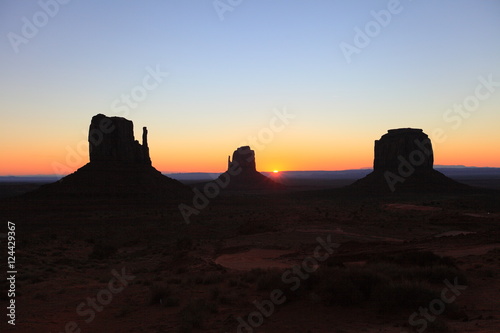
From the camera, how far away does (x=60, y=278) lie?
15.1 meters

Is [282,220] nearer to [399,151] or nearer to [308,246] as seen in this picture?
[308,246]

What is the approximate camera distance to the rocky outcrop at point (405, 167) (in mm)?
82312

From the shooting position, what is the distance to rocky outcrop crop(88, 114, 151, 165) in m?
66.2

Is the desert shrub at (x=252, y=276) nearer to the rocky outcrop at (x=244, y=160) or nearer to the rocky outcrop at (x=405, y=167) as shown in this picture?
the rocky outcrop at (x=405, y=167)

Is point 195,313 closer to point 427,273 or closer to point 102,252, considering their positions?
point 427,273

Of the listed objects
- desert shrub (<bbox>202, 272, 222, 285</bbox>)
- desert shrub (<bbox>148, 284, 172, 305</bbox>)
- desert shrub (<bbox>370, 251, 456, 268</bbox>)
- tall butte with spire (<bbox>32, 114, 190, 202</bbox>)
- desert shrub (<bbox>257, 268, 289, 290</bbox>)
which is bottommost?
desert shrub (<bbox>202, 272, 222, 285</bbox>)

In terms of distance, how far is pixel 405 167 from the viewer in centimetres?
9294

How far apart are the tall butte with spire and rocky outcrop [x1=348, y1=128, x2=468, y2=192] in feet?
152

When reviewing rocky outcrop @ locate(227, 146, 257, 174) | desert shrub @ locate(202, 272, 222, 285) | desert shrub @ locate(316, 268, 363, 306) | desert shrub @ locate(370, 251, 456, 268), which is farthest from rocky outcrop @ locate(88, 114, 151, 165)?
rocky outcrop @ locate(227, 146, 257, 174)

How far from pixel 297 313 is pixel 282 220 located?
26.1 meters

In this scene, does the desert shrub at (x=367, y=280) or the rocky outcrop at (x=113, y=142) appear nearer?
the desert shrub at (x=367, y=280)

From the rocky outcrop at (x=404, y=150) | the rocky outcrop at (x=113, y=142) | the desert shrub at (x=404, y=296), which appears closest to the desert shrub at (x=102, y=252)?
the desert shrub at (x=404, y=296)

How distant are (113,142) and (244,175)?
76.6 m

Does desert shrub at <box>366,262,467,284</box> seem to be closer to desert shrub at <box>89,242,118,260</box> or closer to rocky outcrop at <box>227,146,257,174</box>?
desert shrub at <box>89,242,118,260</box>
